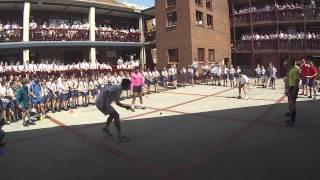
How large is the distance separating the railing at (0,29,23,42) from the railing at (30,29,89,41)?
2.54ft

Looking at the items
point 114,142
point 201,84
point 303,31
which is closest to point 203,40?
point 201,84

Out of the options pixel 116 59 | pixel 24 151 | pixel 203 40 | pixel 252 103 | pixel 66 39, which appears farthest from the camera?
pixel 116 59

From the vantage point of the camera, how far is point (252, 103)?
53.2ft

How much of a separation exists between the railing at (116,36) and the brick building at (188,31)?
2.56m

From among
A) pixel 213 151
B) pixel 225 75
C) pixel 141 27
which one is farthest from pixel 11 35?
pixel 213 151

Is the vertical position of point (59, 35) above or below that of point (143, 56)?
above

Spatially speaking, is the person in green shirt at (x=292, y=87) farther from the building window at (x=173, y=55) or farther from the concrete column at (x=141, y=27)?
the concrete column at (x=141, y=27)

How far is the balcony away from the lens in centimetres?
2480

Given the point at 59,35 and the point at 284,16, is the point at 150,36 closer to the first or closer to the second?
the point at 59,35

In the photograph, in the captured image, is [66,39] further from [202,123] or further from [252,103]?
[202,123]

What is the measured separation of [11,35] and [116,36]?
8.38m

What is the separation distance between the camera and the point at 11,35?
25.0 meters

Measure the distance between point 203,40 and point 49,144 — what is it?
2138 cm

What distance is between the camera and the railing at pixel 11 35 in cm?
2480
